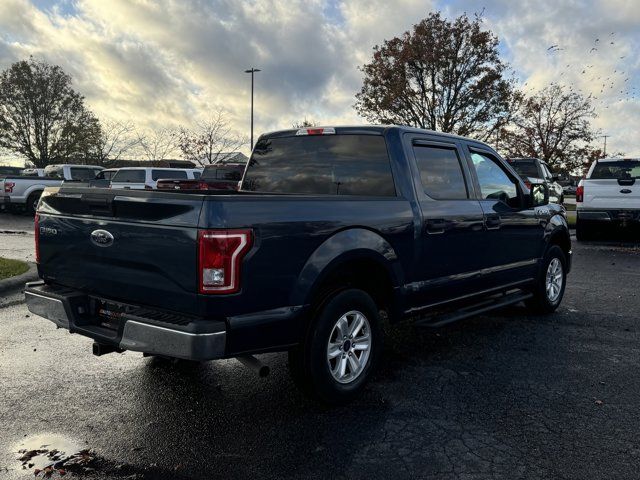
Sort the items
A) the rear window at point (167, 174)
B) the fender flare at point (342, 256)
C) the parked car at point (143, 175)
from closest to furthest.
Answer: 1. the fender flare at point (342, 256)
2. the parked car at point (143, 175)
3. the rear window at point (167, 174)

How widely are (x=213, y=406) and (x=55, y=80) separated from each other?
4033 cm

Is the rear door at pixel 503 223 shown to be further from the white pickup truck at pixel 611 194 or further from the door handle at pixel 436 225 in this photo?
the white pickup truck at pixel 611 194

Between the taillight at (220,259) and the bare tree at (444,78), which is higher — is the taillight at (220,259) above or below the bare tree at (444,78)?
below

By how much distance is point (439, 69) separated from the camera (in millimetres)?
25641

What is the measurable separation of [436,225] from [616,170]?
1055 centimetres

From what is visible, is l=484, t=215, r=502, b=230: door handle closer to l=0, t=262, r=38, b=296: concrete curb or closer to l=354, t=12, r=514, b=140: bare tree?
l=0, t=262, r=38, b=296: concrete curb

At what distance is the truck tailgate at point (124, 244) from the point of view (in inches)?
118

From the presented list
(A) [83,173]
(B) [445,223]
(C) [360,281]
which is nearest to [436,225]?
(B) [445,223]

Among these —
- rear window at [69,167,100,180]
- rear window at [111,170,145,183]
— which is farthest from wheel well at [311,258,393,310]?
rear window at [69,167,100,180]

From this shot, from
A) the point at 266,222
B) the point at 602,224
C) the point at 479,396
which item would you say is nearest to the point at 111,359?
the point at 266,222

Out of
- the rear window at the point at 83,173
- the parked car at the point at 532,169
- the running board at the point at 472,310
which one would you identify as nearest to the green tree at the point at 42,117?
the rear window at the point at 83,173

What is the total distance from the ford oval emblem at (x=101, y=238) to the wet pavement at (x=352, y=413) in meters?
1.10

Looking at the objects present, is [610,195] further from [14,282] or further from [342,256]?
[14,282]

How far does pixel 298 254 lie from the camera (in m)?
3.29
